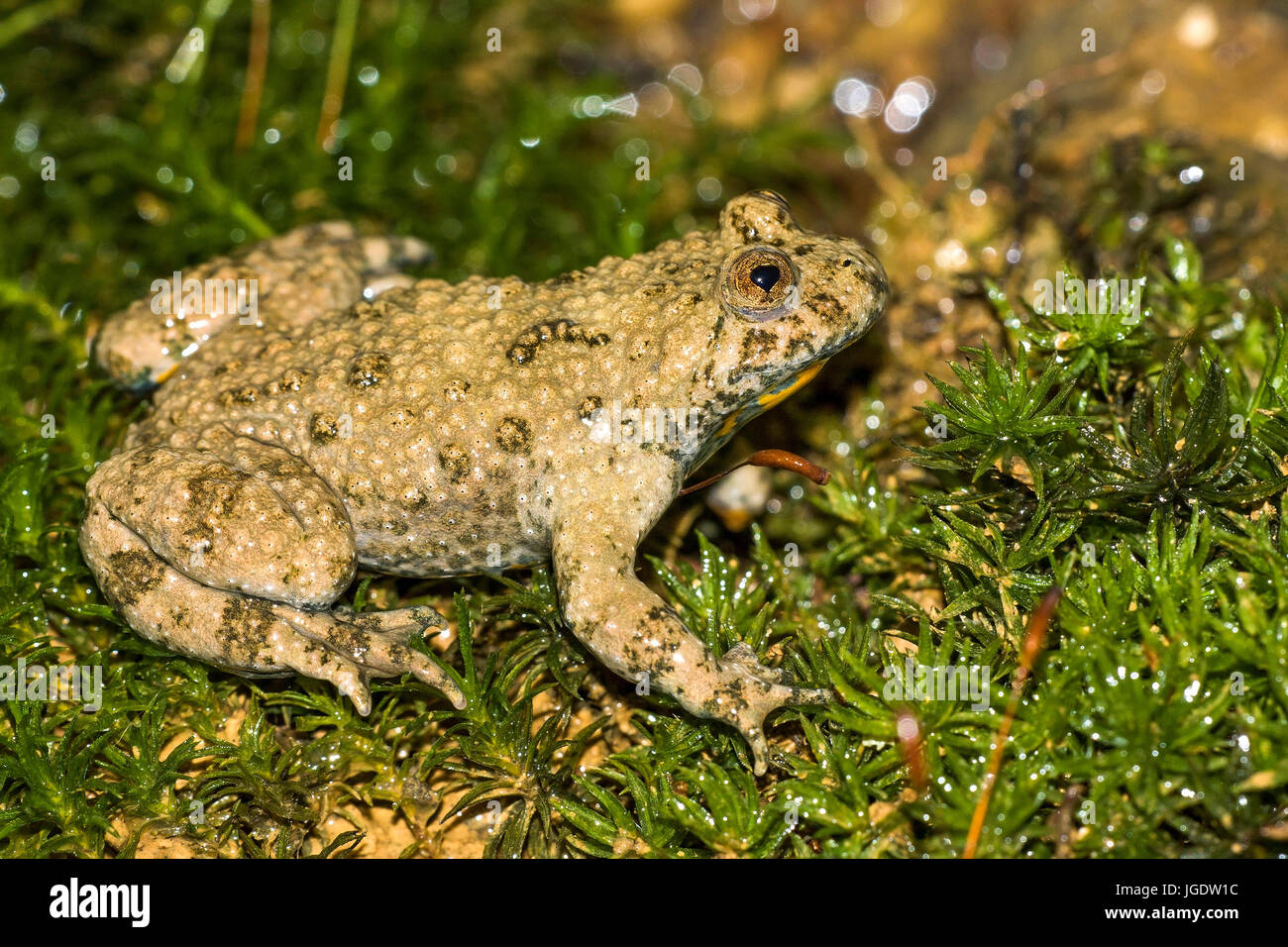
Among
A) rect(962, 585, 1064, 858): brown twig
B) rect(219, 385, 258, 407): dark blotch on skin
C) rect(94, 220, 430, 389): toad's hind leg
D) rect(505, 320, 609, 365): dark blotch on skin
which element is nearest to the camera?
rect(962, 585, 1064, 858): brown twig

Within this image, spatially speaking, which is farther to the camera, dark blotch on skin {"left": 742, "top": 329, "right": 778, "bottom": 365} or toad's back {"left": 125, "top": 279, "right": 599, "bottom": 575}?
toad's back {"left": 125, "top": 279, "right": 599, "bottom": 575}

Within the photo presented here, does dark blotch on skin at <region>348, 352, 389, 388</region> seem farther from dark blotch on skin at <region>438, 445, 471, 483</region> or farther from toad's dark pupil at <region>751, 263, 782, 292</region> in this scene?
toad's dark pupil at <region>751, 263, 782, 292</region>

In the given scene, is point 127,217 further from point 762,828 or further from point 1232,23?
point 1232,23

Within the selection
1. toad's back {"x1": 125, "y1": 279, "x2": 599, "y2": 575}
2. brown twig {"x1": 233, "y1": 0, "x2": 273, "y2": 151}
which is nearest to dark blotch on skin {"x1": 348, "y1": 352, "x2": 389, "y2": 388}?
toad's back {"x1": 125, "y1": 279, "x2": 599, "y2": 575}

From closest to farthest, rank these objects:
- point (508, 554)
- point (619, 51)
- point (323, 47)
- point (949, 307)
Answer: point (508, 554) < point (949, 307) < point (323, 47) < point (619, 51)

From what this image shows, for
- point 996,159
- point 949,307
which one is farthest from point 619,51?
point 949,307

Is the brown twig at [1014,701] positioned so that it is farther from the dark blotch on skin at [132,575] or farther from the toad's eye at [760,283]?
the dark blotch on skin at [132,575]
